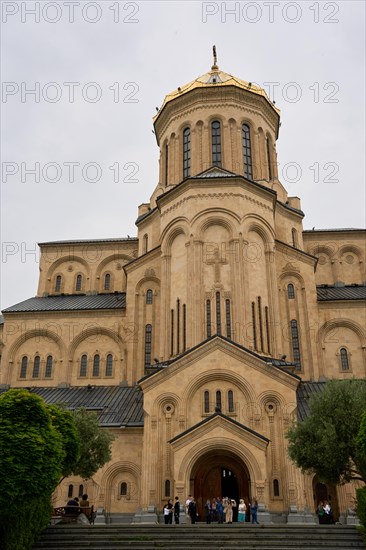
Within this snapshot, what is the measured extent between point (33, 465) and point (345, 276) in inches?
1225

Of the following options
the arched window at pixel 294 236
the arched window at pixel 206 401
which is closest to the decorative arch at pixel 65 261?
the arched window at pixel 294 236

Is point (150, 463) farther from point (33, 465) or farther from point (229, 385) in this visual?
point (33, 465)

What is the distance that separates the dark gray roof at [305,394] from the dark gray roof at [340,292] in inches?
249

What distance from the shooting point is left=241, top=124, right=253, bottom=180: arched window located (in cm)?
3838

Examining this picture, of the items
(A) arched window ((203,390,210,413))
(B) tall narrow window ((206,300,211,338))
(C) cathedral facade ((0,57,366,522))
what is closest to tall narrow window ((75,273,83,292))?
(C) cathedral facade ((0,57,366,522))

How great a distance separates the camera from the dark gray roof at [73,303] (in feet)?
128

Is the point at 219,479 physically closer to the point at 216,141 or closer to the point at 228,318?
the point at 228,318

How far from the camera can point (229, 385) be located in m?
27.8

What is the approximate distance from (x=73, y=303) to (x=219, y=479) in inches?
698

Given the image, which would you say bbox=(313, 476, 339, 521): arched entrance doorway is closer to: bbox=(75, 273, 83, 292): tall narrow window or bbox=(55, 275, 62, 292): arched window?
bbox=(75, 273, 83, 292): tall narrow window

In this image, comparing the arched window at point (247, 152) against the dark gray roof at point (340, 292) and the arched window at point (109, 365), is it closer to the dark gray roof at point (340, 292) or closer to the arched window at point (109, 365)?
the dark gray roof at point (340, 292)

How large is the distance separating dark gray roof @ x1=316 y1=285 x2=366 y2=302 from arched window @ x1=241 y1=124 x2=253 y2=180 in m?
9.57

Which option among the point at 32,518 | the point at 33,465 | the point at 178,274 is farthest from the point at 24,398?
the point at 178,274

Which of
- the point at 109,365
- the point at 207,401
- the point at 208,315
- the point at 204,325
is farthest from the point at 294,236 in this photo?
the point at 207,401
